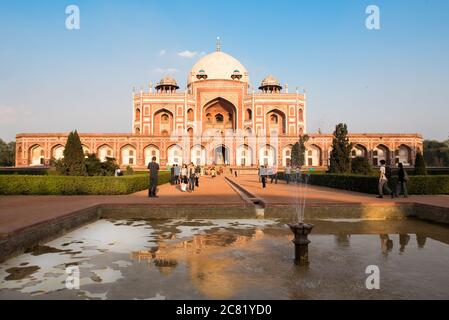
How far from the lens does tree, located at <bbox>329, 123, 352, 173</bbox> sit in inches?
672

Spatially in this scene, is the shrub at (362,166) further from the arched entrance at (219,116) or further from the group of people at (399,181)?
the arched entrance at (219,116)

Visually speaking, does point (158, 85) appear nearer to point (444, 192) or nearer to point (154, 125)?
point (154, 125)

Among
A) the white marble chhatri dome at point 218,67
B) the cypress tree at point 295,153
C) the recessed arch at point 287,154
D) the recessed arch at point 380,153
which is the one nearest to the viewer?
the cypress tree at point 295,153

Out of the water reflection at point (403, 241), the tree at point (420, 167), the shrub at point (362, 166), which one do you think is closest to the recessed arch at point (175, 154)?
the shrub at point (362, 166)

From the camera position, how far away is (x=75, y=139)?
1419 centimetres

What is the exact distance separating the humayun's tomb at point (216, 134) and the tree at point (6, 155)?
1610 centimetres

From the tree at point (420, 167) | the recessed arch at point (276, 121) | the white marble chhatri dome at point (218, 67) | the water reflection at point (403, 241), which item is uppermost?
the white marble chhatri dome at point (218, 67)

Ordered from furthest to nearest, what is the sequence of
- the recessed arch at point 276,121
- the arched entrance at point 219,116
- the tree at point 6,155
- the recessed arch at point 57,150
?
1. the tree at point 6,155
2. the arched entrance at point 219,116
3. the recessed arch at point 276,121
4. the recessed arch at point 57,150

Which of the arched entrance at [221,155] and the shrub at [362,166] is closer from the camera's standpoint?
the shrub at [362,166]

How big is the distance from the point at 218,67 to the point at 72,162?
132 ft

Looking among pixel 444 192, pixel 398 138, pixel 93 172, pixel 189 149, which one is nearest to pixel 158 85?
pixel 189 149

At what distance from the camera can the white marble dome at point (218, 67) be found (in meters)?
51.4

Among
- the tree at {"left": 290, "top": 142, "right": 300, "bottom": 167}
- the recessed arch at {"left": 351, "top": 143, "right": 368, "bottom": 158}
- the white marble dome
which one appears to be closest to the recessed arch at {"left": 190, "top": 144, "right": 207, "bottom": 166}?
the tree at {"left": 290, "top": 142, "right": 300, "bottom": 167}

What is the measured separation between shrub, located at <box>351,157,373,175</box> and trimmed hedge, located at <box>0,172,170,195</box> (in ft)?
32.0
